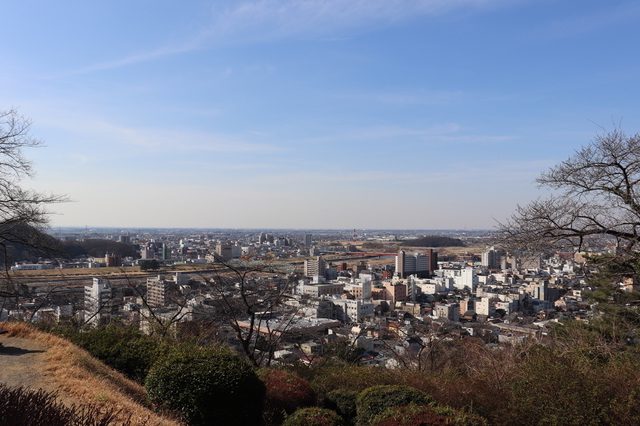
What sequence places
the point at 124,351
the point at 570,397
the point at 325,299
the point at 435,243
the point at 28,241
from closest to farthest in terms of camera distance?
the point at 570,397, the point at 124,351, the point at 28,241, the point at 325,299, the point at 435,243

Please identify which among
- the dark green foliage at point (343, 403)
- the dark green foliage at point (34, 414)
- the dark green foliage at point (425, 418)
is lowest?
the dark green foliage at point (343, 403)

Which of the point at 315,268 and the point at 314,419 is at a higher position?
the point at 314,419

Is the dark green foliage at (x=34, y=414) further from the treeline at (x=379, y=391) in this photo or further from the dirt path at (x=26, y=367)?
the treeline at (x=379, y=391)

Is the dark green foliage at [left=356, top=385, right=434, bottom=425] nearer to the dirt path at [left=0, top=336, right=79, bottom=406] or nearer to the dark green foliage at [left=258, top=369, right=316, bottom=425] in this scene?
the dark green foliage at [left=258, top=369, right=316, bottom=425]

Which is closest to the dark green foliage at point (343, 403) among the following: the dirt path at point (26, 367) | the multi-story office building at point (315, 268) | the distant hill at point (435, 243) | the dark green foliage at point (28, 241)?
the dirt path at point (26, 367)

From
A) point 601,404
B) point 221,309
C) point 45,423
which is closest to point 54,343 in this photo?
point 221,309

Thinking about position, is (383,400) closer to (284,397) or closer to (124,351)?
(284,397)

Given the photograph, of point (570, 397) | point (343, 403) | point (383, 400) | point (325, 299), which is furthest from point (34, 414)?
point (325, 299)

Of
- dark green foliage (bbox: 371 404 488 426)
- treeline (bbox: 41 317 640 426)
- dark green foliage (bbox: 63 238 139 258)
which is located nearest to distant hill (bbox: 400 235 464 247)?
dark green foliage (bbox: 63 238 139 258)
